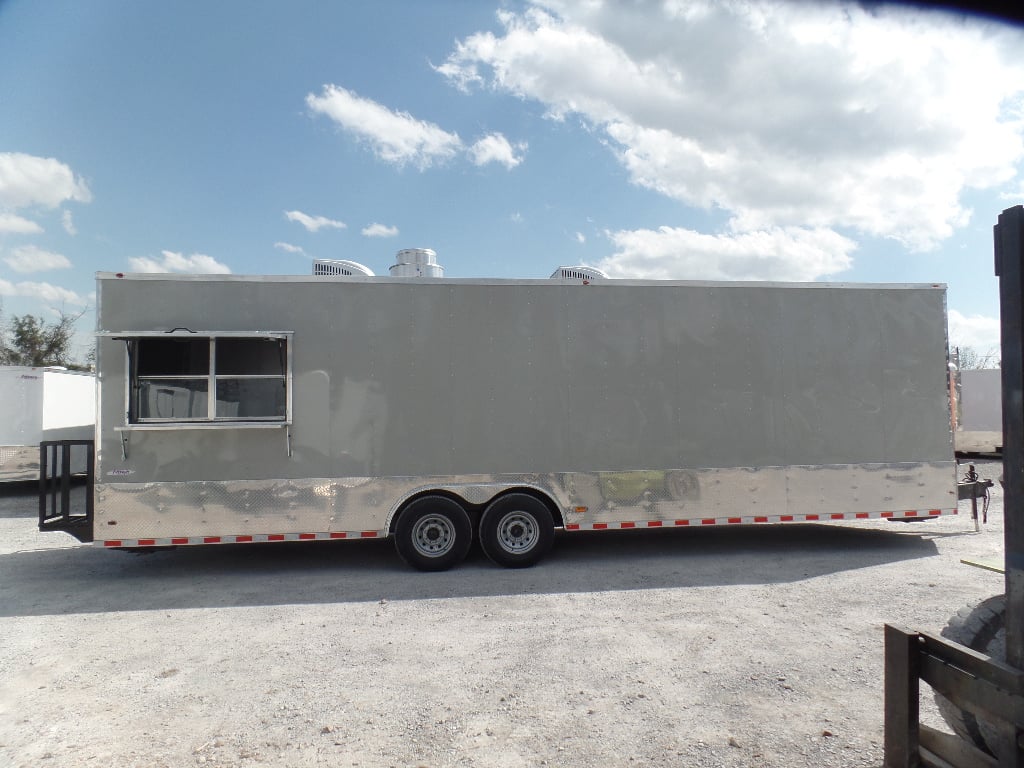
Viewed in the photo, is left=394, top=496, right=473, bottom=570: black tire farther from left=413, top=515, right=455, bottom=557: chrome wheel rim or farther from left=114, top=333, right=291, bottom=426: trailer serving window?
left=114, top=333, right=291, bottom=426: trailer serving window

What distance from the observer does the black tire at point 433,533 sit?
6.80 meters

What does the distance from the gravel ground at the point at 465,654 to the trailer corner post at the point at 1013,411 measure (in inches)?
54.4

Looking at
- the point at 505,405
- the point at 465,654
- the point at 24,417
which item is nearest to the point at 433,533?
the point at 505,405

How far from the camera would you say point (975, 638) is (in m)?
2.76

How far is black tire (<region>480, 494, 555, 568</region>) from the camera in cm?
690

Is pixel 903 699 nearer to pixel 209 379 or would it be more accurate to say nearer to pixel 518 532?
pixel 518 532

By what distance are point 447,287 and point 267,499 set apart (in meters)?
3.03

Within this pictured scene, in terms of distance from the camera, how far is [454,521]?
22.5 ft

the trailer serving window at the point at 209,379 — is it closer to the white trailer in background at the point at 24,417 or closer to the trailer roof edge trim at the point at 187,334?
the trailer roof edge trim at the point at 187,334

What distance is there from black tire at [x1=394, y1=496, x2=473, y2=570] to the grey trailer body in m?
0.04


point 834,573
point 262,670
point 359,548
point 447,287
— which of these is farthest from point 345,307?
point 834,573

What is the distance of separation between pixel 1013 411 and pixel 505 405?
16.5 feet

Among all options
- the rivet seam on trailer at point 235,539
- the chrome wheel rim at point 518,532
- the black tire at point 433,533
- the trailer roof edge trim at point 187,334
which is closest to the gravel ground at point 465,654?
the black tire at point 433,533

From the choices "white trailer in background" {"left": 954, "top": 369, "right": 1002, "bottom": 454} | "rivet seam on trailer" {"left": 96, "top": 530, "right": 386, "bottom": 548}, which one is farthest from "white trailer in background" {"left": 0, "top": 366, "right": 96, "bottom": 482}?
"white trailer in background" {"left": 954, "top": 369, "right": 1002, "bottom": 454}
